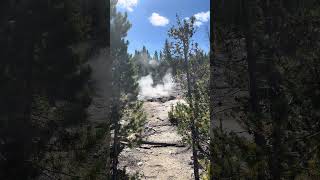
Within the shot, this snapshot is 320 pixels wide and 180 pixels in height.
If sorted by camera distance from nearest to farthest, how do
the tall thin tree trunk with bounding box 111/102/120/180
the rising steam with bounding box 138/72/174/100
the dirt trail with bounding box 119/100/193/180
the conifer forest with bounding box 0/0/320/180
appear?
1. the conifer forest with bounding box 0/0/320/180
2. the tall thin tree trunk with bounding box 111/102/120/180
3. the dirt trail with bounding box 119/100/193/180
4. the rising steam with bounding box 138/72/174/100

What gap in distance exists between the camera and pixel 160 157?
3181cm

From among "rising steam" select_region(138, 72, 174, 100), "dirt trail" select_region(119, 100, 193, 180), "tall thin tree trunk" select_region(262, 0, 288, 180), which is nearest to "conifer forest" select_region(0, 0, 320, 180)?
"tall thin tree trunk" select_region(262, 0, 288, 180)

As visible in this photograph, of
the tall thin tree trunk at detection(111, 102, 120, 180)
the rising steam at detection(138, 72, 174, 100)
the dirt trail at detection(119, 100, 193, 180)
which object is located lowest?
the dirt trail at detection(119, 100, 193, 180)

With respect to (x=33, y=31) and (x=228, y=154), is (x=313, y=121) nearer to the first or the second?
(x=228, y=154)

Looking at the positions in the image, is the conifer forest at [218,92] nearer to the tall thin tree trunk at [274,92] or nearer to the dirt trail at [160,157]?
the tall thin tree trunk at [274,92]

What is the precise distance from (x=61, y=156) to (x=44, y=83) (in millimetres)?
1733

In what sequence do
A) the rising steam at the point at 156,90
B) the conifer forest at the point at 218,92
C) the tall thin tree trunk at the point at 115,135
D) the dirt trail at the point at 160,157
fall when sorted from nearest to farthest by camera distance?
the conifer forest at the point at 218,92, the tall thin tree trunk at the point at 115,135, the dirt trail at the point at 160,157, the rising steam at the point at 156,90

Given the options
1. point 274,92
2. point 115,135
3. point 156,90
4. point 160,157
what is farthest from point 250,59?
point 156,90

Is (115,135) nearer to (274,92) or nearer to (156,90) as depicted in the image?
(274,92)

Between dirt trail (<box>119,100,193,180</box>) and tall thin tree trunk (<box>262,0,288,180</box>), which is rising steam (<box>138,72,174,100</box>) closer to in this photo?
dirt trail (<box>119,100,193,180</box>)

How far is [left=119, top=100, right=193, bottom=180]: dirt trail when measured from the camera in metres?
27.7

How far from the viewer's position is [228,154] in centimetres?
791

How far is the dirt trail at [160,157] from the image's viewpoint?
90.7ft

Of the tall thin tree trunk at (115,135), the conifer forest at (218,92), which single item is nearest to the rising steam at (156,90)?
the tall thin tree trunk at (115,135)
